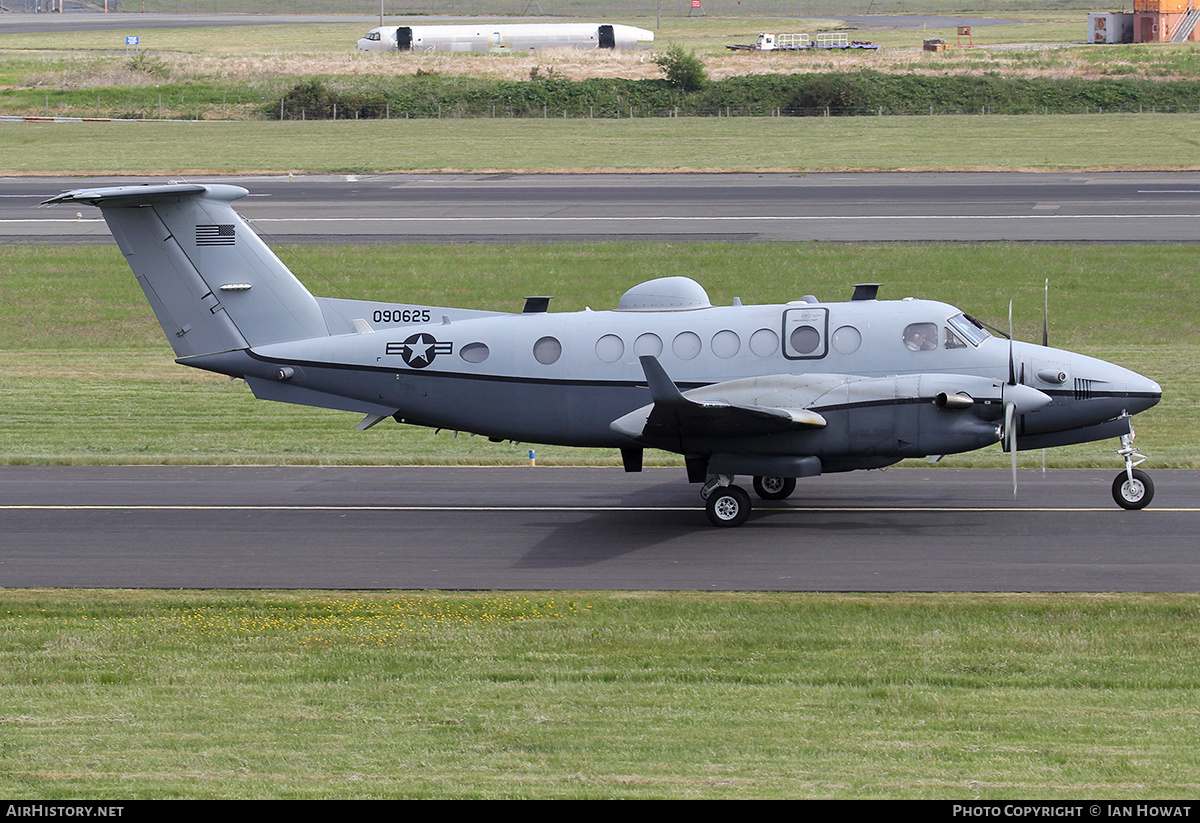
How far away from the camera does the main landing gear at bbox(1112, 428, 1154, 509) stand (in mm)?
18328

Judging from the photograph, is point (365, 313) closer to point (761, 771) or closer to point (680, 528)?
point (680, 528)

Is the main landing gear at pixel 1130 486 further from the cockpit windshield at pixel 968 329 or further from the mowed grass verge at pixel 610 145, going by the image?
the mowed grass verge at pixel 610 145

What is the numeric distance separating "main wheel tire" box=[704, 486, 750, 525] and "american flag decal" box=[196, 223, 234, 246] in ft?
28.1

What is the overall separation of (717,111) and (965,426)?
6325 centimetres

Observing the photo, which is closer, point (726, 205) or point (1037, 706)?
point (1037, 706)

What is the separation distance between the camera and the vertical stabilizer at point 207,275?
64.1 ft

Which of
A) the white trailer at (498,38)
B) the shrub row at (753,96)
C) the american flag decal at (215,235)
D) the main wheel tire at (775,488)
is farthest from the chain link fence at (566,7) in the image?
the main wheel tire at (775,488)

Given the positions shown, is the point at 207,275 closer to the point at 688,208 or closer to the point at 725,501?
the point at 725,501

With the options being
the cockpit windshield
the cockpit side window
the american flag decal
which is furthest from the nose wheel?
the american flag decal

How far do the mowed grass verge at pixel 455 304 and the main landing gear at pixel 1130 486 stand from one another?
352cm

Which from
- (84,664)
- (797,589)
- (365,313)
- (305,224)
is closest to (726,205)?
(305,224)

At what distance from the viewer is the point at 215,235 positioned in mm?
19719

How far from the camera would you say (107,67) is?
90.0 meters

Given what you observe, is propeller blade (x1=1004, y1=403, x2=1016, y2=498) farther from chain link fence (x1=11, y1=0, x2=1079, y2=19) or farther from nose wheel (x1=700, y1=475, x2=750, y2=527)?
chain link fence (x1=11, y1=0, x2=1079, y2=19)
